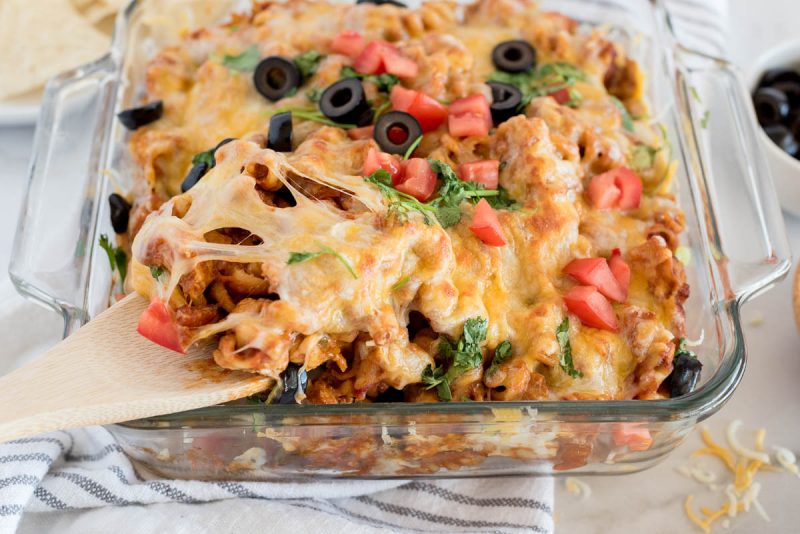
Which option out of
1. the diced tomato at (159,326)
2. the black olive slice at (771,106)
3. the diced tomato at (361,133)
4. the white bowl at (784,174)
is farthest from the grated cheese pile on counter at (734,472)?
the diced tomato at (159,326)

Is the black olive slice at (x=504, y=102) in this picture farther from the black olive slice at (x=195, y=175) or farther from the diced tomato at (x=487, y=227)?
the black olive slice at (x=195, y=175)

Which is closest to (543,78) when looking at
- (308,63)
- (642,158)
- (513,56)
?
(513,56)

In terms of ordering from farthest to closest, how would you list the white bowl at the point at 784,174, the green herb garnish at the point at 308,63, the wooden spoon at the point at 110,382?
the white bowl at the point at 784,174 → the green herb garnish at the point at 308,63 → the wooden spoon at the point at 110,382

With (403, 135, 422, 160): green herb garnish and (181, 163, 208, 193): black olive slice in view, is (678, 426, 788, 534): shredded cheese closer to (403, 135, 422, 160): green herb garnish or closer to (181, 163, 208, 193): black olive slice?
(403, 135, 422, 160): green herb garnish

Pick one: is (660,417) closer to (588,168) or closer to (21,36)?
(588,168)

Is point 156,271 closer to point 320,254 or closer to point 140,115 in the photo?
point 320,254

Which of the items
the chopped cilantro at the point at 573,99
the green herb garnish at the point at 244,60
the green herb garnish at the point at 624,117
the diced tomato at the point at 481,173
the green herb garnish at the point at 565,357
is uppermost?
the green herb garnish at the point at 244,60
